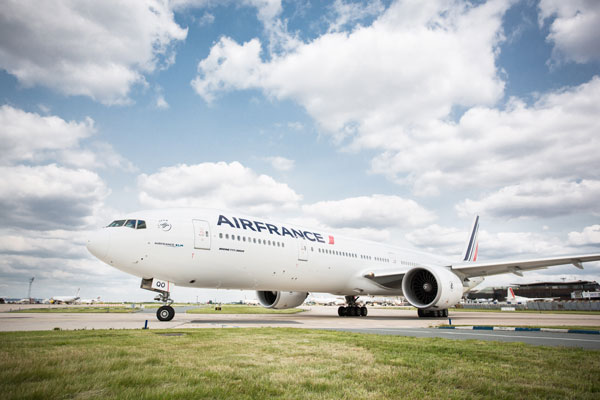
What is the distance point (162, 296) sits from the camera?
Result: 13.4m

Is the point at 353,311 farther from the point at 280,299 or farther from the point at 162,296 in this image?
the point at 162,296

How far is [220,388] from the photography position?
3242 mm

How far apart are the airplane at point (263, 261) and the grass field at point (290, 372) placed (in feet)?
22.1

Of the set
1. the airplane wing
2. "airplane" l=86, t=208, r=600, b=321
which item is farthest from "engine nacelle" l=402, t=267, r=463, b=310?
the airplane wing

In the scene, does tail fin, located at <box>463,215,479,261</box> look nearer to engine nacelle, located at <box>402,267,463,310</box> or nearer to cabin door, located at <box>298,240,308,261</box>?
engine nacelle, located at <box>402,267,463,310</box>

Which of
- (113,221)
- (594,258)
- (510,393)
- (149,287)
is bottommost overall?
(510,393)

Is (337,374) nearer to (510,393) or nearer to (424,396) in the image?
(424,396)

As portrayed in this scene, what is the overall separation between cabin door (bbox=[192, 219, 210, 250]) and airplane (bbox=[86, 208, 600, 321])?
0.04 meters

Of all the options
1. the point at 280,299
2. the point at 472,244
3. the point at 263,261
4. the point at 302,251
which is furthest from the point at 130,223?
the point at 472,244

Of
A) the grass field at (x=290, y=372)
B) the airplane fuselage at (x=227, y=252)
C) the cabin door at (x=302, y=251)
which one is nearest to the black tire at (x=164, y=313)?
the airplane fuselage at (x=227, y=252)

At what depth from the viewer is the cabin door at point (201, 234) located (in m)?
13.4

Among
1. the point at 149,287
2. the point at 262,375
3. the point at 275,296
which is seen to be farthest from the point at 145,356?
the point at 275,296

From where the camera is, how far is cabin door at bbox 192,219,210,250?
1337 centimetres

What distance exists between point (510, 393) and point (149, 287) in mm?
12222
